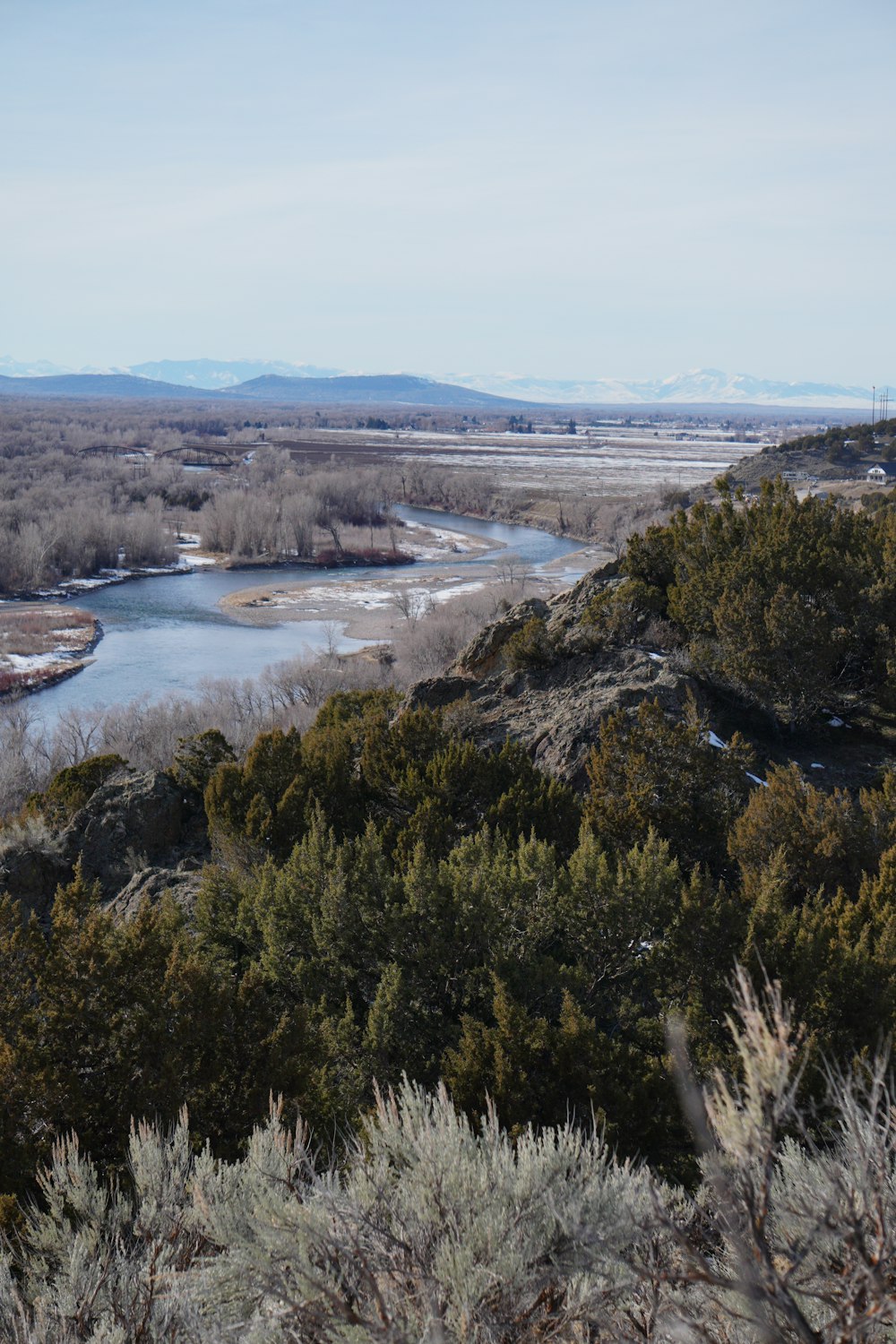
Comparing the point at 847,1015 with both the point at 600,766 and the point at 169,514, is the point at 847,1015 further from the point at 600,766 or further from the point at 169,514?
the point at 169,514

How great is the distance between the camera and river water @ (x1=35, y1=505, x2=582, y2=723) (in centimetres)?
4116

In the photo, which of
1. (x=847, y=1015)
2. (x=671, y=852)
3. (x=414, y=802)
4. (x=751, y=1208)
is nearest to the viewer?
(x=751, y=1208)

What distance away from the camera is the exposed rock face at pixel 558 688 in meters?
15.7

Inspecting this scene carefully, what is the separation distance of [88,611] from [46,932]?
4431cm

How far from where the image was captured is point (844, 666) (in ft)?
58.3

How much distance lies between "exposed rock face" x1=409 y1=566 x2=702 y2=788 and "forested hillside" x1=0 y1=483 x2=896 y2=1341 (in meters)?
0.10

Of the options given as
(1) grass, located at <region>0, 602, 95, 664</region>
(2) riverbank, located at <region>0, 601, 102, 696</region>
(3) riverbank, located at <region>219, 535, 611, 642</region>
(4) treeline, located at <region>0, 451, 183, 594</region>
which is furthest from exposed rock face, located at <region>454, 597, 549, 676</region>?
(4) treeline, located at <region>0, 451, 183, 594</region>

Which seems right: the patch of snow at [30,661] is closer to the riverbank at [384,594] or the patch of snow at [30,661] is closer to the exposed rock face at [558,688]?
the riverbank at [384,594]

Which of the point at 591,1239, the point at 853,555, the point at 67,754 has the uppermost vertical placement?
the point at 853,555

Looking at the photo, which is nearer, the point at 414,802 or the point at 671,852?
the point at 671,852

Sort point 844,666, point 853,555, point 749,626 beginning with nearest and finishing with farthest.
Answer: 1. point 749,626
2. point 844,666
3. point 853,555

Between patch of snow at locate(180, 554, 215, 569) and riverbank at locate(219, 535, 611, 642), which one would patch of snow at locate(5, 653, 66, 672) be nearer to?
riverbank at locate(219, 535, 611, 642)

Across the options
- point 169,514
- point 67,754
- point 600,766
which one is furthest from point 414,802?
point 169,514

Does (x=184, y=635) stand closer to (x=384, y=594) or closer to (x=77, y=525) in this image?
(x=384, y=594)
